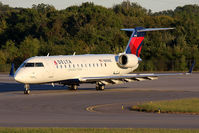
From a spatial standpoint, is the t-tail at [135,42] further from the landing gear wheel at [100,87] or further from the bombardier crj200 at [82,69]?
the landing gear wheel at [100,87]

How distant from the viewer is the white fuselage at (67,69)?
122 feet

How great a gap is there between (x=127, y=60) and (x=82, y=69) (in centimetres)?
417

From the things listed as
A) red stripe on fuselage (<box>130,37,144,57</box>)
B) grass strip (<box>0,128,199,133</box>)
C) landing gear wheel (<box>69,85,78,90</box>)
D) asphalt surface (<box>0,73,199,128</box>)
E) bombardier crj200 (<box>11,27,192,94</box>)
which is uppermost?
red stripe on fuselage (<box>130,37,144,57</box>)

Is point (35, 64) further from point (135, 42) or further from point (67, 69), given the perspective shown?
point (135, 42)

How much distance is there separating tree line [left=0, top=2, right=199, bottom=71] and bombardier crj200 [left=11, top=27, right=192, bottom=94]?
13.2m

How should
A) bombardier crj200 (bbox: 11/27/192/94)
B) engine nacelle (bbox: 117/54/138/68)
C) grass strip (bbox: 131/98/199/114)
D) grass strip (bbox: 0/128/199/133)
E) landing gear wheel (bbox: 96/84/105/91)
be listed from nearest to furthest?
1. grass strip (bbox: 0/128/199/133)
2. grass strip (bbox: 131/98/199/114)
3. bombardier crj200 (bbox: 11/27/192/94)
4. landing gear wheel (bbox: 96/84/105/91)
5. engine nacelle (bbox: 117/54/138/68)

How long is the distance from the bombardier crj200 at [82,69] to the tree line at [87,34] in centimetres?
1319

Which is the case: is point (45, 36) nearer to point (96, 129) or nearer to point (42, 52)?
point (42, 52)

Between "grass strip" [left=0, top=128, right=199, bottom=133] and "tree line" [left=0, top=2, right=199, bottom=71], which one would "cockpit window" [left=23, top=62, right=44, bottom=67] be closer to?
"grass strip" [left=0, top=128, right=199, bottom=133]

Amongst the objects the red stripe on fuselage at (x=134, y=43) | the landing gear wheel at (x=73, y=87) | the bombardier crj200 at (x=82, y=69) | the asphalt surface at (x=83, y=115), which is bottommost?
the landing gear wheel at (x=73, y=87)

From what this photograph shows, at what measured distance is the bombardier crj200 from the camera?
37.6 metres

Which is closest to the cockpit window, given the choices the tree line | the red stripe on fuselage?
the red stripe on fuselage

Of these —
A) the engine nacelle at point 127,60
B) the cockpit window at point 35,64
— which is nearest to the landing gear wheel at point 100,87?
the engine nacelle at point 127,60

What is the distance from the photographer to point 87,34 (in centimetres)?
9431
